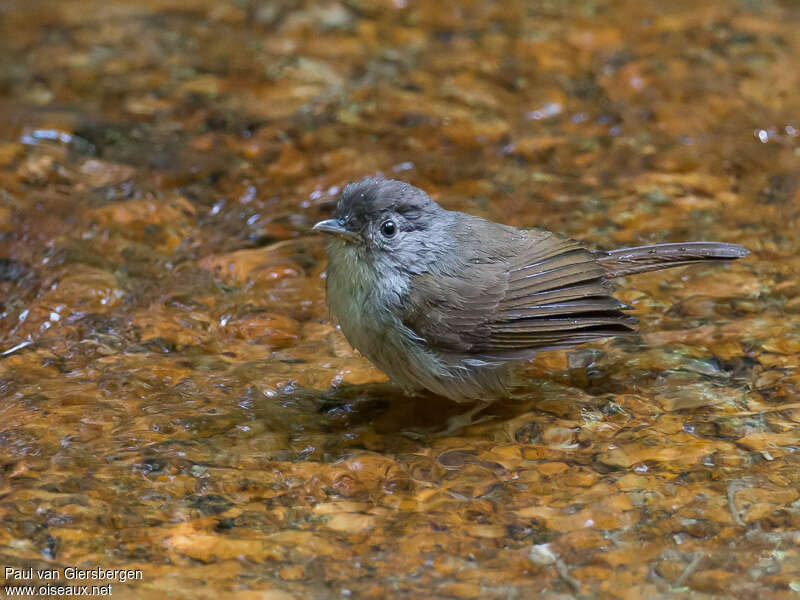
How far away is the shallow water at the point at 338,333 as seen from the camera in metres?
3.93

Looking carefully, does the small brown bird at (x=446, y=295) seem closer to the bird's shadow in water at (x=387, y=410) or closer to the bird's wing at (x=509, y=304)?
the bird's wing at (x=509, y=304)

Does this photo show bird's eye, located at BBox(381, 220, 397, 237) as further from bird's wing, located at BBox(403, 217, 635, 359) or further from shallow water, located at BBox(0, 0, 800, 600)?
shallow water, located at BBox(0, 0, 800, 600)

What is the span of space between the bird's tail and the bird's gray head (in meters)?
0.98

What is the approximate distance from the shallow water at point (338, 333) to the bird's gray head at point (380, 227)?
0.82 meters

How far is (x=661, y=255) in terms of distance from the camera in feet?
16.8

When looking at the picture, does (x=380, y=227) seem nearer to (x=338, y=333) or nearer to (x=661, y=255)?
(x=338, y=333)

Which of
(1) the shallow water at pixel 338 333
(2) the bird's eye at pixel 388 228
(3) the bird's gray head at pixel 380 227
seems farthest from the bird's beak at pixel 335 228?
(1) the shallow water at pixel 338 333

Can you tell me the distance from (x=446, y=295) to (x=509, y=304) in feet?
1.07

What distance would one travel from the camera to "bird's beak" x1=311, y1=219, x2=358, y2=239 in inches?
188

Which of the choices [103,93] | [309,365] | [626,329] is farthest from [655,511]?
[103,93]

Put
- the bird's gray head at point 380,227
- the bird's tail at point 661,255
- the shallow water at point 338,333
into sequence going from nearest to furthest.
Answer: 1. the shallow water at point 338,333
2. the bird's gray head at point 380,227
3. the bird's tail at point 661,255

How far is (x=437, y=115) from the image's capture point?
307 inches

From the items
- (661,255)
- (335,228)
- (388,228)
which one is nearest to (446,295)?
(388,228)

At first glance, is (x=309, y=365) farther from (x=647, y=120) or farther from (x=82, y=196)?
(x=647, y=120)
